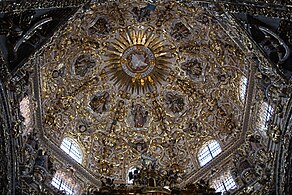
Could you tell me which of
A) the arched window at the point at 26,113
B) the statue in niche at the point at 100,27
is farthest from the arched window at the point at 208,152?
the arched window at the point at 26,113

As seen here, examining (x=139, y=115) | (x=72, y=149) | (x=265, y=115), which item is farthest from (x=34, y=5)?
(x=139, y=115)

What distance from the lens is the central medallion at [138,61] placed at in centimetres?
2620

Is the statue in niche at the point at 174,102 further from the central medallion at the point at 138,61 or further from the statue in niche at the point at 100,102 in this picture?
the statue in niche at the point at 100,102

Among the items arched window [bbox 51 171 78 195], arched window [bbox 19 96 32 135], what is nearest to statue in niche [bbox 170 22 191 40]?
arched window [bbox 19 96 32 135]

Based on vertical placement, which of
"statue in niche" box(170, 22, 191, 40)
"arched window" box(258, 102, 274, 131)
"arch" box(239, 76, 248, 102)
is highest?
"statue in niche" box(170, 22, 191, 40)

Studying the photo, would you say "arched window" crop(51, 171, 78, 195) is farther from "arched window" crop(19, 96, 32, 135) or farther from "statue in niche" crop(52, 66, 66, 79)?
"statue in niche" crop(52, 66, 66, 79)

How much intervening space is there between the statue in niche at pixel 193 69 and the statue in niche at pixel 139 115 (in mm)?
3040

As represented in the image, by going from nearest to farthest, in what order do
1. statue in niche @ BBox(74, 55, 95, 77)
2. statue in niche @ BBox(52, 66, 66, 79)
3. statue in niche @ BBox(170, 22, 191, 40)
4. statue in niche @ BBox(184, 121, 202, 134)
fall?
1. statue in niche @ BBox(52, 66, 66, 79)
2. statue in niche @ BBox(170, 22, 191, 40)
3. statue in niche @ BBox(74, 55, 95, 77)
4. statue in niche @ BBox(184, 121, 202, 134)

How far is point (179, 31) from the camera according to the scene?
24.7 meters

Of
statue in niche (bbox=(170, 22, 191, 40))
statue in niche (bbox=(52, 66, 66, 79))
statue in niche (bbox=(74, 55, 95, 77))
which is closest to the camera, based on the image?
statue in niche (bbox=(52, 66, 66, 79))

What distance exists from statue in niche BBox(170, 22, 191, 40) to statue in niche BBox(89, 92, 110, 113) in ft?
15.3

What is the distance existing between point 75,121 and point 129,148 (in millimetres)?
3003

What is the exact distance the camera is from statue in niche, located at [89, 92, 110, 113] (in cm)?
2586

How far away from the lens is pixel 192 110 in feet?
84.1
